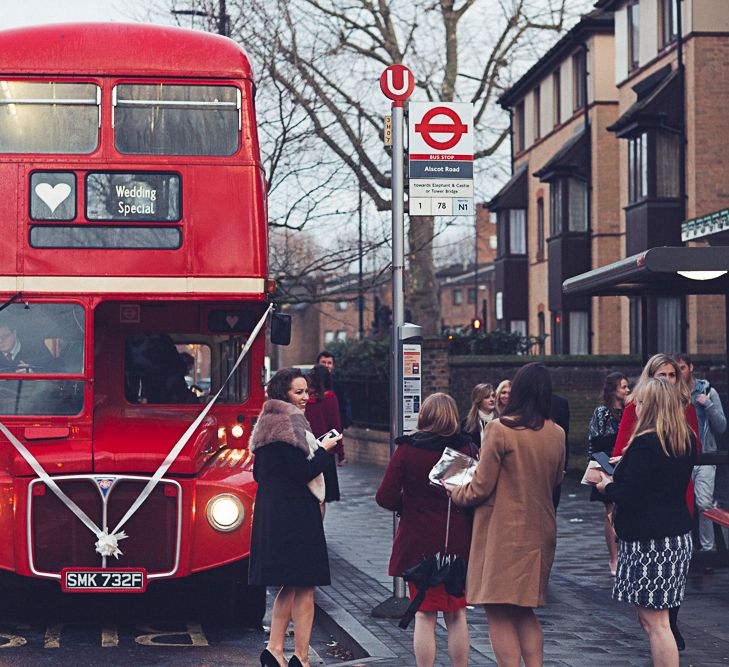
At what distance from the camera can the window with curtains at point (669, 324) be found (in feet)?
98.8

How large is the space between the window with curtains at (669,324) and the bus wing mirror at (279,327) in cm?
2020

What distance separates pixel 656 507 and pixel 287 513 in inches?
83.5

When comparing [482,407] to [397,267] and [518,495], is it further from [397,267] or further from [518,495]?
[518,495]

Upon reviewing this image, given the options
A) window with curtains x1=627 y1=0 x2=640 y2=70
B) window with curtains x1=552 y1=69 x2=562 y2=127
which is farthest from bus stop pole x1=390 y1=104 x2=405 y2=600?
window with curtains x1=552 y1=69 x2=562 y2=127

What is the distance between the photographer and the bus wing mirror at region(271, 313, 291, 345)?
34.6 feet

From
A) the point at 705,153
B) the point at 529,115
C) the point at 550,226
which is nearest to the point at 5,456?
the point at 705,153

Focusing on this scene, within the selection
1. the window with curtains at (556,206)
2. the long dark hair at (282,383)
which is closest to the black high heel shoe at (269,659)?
the long dark hair at (282,383)

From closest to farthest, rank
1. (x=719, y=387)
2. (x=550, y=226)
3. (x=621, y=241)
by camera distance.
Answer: (x=719, y=387)
(x=621, y=241)
(x=550, y=226)

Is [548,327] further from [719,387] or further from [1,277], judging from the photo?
[1,277]

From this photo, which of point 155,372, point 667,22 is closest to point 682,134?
point 667,22

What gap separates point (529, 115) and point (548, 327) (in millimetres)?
6640

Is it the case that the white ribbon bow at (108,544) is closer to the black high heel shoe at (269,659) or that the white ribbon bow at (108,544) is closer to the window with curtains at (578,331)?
the black high heel shoe at (269,659)

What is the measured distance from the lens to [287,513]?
8109mm

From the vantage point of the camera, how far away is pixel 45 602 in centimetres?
1119
